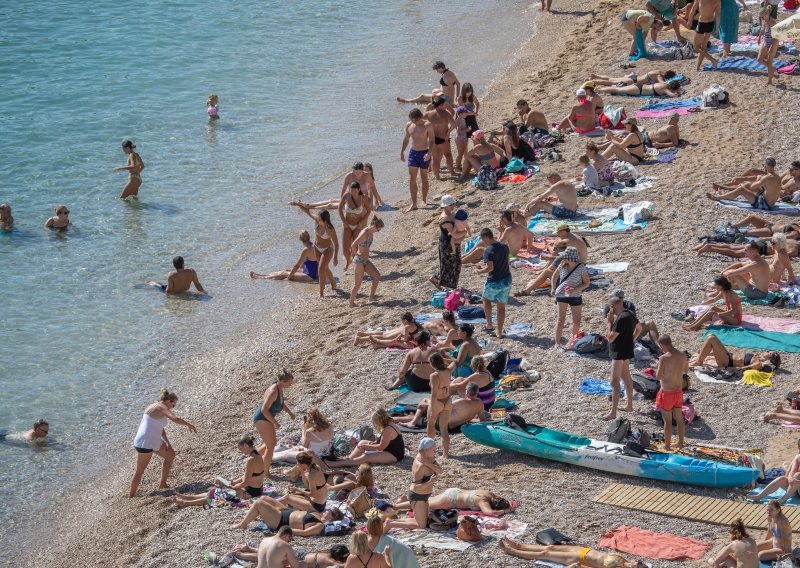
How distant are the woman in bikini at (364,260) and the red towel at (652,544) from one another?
21.4ft

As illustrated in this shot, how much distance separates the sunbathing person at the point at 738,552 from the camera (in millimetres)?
9102

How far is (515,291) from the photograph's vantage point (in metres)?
15.5

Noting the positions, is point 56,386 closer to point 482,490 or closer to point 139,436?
point 139,436

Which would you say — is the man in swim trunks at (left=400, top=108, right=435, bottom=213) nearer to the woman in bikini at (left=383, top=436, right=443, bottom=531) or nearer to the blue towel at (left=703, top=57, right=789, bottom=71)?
the blue towel at (left=703, top=57, right=789, bottom=71)

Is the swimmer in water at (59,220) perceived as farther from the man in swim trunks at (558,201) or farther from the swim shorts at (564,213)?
the swim shorts at (564,213)

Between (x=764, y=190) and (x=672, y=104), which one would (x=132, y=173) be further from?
(x=764, y=190)

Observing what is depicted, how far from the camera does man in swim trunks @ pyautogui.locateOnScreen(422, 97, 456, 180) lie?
757 inches

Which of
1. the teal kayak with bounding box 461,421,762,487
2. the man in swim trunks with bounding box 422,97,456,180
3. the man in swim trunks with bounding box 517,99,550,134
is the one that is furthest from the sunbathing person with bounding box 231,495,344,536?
the man in swim trunks with bounding box 517,99,550,134

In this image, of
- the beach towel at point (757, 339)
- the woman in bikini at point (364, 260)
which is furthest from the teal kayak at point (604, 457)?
the woman in bikini at point (364, 260)

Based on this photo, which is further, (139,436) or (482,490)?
(139,436)

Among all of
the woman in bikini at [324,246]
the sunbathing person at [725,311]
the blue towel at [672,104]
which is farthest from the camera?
the blue towel at [672,104]

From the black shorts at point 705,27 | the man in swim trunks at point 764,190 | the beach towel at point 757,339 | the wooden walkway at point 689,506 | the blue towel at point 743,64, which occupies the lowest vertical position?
the wooden walkway at point 689,506

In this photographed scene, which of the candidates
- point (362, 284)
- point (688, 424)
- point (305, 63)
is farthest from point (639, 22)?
point (688, 424)

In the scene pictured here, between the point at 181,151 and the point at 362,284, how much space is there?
7378 millimetres
